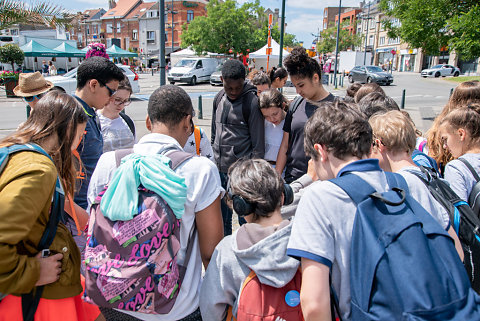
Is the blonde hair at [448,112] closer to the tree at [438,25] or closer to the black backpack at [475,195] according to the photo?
the black backpack at [475,195]

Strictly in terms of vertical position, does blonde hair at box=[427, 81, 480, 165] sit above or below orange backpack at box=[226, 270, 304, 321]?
above

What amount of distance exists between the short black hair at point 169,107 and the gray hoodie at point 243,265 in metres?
0.72

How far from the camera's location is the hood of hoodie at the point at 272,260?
1585 millimetres

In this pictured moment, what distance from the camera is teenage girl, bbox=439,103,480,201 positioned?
2.44m

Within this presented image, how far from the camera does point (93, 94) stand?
9.77 feet

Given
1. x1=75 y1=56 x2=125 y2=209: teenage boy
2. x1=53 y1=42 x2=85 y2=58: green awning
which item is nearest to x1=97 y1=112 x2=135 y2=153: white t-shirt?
x1=75 y1=56 x2=125 y2=209: teenage boy

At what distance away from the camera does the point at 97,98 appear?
2998mm

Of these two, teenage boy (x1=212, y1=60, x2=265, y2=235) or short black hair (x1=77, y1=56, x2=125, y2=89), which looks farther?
teenage boy (x1=212, y1=60, x2=265, y2=235)

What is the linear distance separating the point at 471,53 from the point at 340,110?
10.1 metres

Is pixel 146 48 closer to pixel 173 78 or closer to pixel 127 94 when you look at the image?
pixel 173 78

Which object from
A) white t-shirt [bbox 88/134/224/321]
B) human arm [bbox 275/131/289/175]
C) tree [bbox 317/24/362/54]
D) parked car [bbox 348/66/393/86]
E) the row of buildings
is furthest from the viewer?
tree [bbox 317/24/362/54]

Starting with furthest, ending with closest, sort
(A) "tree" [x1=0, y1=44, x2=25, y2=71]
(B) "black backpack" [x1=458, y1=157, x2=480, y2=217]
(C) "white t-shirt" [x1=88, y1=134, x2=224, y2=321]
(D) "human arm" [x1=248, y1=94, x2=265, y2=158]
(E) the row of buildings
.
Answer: (E) the row of buildings
(A) "tree" [x1=0, y1=44, x2=25, y2=71]
(D) "human arm" [x1=248, y1=94, x2=265, y2=158]
(B) "black backpack" [x1=458, y1=157, x2=480, y2=217]
(C) "white t-shirt" [x1=88, y1=134, x2=224, y2=321]

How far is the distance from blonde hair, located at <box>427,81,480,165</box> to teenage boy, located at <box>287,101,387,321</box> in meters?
1.83

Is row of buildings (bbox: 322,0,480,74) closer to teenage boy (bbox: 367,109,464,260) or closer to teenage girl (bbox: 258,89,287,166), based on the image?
teenage girl (bbox: 258,89,287,166)
